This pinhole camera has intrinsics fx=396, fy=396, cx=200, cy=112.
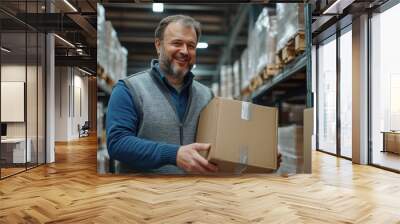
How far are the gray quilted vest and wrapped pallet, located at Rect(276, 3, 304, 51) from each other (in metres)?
1.16

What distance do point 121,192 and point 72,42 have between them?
5252mm

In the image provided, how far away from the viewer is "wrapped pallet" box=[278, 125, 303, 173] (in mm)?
3084

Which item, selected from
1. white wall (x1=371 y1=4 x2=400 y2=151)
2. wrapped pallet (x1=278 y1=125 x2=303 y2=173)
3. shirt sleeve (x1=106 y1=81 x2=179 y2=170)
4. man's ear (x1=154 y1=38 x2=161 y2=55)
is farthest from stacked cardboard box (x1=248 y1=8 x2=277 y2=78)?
white wall (x1=371 y1=4 x2=400 y2=151)

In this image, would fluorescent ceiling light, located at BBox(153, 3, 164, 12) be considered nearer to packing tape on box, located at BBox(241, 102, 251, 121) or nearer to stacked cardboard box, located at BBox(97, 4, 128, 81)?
stacked cardboard box, located at BBox(97, 4, 128, 81)

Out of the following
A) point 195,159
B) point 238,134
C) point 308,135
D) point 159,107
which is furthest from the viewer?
point 308,135

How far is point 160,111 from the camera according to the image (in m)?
2.38

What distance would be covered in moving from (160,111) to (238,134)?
19.4 inches

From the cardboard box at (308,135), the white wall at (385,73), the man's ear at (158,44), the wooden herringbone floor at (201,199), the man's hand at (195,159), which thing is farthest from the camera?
the white wall at (385,73)

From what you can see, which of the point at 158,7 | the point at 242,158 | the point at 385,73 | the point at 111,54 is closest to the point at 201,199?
the point at 111,54

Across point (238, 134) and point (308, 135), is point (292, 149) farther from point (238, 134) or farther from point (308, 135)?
point (238, 134)

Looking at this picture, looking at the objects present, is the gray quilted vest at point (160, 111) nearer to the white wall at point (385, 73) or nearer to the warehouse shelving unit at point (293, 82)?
the warehouse shelving unit at point (293, 82)

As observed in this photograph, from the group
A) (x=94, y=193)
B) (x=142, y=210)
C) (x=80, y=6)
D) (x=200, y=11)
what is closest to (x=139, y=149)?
(x=142, y=210)

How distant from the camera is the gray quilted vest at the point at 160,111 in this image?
7.67 ft

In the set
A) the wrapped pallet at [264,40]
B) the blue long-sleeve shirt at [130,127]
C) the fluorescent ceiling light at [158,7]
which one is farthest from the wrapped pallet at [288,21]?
the blue long-sleeve shirt at [130,127]
